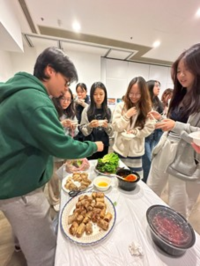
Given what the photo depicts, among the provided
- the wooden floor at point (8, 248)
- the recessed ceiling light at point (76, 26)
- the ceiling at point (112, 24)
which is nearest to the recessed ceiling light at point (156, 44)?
the ceiling at point (112, 24)

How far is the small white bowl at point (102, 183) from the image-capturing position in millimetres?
812

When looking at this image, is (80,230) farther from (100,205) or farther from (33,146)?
(33,146)

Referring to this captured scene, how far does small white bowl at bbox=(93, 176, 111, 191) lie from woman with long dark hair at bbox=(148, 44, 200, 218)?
1.61 ft

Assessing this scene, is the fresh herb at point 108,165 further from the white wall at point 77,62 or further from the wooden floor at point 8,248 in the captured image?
the white wall at point 77,62

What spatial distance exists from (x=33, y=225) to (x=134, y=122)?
3.87ft

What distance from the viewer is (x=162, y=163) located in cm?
103

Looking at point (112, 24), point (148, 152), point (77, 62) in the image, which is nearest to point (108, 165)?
point (148, 152)

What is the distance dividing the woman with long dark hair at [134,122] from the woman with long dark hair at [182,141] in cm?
27

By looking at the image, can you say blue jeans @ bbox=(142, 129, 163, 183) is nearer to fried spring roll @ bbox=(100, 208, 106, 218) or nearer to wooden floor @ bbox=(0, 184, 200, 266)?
wooden floor @ bbox=(0, 184, 200, 266)

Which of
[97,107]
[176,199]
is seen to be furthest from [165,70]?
[176,199]

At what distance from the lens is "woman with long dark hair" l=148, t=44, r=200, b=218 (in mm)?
828

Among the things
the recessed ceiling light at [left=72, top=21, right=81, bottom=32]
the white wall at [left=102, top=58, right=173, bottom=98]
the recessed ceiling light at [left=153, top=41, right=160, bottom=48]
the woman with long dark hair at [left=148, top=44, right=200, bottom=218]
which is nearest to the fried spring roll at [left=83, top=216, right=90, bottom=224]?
A: the woman with long dark hair at [left=148, top=44, right=200, bottom=218]

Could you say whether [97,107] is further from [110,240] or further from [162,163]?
[110,240]

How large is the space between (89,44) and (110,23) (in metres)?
0.96
